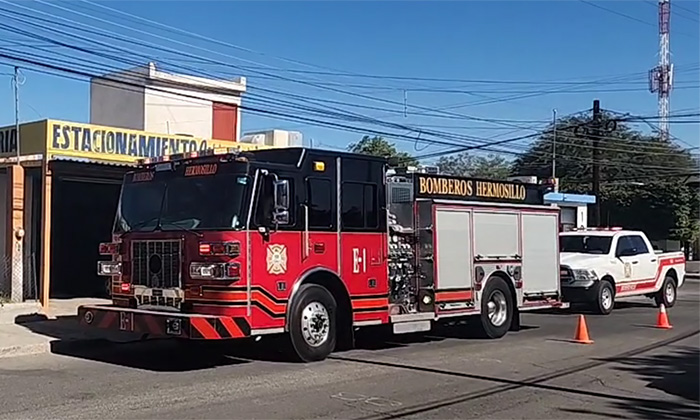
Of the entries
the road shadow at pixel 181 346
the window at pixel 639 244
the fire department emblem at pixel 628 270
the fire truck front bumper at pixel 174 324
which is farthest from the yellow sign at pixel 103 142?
the window at pixel 639 244

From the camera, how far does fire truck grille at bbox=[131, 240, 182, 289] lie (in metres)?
11.3

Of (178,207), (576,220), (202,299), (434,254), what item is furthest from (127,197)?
(576,220)

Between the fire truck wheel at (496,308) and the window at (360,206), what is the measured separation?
307 cm

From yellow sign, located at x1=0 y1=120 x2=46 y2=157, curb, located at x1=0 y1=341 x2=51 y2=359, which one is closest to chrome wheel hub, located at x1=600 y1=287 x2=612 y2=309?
curb, located at x1=0 y1=341 x2=51 y2=359

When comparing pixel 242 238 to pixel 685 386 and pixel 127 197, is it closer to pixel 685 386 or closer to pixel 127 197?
pixel 127 197

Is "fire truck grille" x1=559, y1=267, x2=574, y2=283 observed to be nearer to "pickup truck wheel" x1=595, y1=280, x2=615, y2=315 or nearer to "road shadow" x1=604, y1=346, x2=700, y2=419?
"pickup truck wheel" x1=595, y1=280, x2=615, y2=315

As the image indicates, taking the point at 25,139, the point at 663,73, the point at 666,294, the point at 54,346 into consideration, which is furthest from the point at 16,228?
the point at 663,73

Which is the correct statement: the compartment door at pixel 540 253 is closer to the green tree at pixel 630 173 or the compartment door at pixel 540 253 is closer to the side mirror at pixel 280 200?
the side mirror at pixel 280 200

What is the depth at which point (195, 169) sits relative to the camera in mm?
11578

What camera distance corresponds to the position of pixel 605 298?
19641mm

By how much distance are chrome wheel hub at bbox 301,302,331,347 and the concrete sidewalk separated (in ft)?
12.4

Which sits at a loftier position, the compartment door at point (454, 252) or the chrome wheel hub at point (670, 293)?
the compartment door at point (454, 252)

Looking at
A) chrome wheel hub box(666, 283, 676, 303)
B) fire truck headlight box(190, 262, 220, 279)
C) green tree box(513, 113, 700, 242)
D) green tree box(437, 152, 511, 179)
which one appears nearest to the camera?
fire truck headlight box(190, 262, 220, 279)

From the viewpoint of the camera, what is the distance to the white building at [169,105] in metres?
31.0
